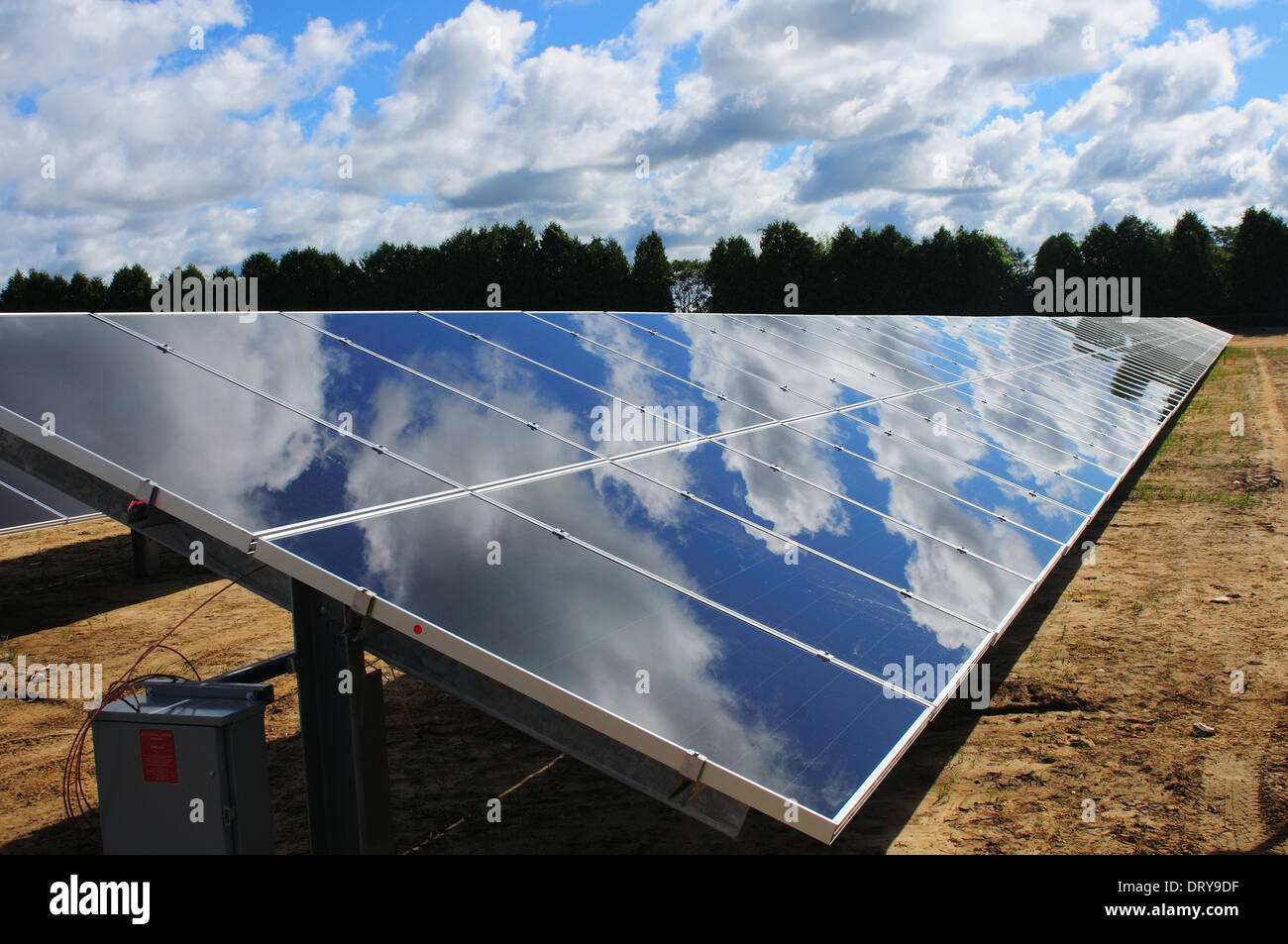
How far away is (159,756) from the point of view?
20.0ft

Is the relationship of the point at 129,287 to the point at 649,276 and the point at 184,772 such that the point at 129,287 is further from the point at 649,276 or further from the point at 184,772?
the point at 184,772

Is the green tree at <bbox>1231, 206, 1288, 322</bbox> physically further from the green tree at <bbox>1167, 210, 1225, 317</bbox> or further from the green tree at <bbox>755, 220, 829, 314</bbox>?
the green tree at <bbox>755, 220, 829, 314</bbox>

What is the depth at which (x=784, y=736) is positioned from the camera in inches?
204

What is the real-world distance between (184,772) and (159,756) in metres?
0.22

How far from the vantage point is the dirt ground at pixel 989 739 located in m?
8.20

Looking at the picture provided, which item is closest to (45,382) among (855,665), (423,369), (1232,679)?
(423,369)

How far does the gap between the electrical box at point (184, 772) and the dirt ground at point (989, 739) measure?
2134mm

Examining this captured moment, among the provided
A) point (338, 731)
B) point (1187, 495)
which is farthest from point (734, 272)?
point (338, 731)

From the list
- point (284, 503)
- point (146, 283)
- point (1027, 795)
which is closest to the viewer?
point (284, 503)

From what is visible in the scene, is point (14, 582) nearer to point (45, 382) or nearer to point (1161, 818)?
point (45, 382)

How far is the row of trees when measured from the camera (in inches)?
3169

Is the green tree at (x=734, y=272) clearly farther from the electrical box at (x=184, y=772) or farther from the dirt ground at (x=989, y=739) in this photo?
the electrical box at (x=184, y=772)
